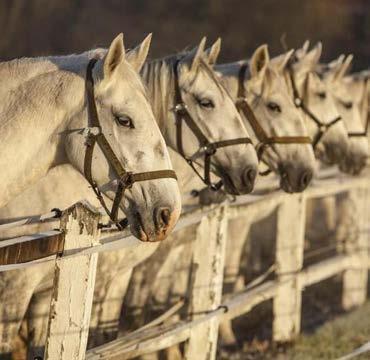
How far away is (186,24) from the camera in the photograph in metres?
26.9

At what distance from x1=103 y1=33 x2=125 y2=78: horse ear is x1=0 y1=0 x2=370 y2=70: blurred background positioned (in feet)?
49.2

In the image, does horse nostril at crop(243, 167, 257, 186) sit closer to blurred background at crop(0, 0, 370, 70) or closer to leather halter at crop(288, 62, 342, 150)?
leather halter at crop(288, 62, 342, 150)

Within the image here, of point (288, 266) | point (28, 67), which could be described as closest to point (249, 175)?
point (28, 67)

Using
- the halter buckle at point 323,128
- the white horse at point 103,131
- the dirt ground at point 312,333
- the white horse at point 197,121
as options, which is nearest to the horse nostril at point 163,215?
the white horse at point 103,131

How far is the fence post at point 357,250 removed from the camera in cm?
1012

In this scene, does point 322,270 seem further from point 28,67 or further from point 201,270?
point 28,67

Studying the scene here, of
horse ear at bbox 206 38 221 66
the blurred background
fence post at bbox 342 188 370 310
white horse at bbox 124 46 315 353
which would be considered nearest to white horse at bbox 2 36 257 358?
horse ear at bbox 206 38 221 66

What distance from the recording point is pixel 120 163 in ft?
15.4

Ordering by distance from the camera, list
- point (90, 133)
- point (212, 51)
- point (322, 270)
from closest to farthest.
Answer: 1. point (90, 133)
2. point (212, 51)
3. point (322, 270)

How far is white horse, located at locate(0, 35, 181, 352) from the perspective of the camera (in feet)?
15.2

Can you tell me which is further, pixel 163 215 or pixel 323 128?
pixel 323 128

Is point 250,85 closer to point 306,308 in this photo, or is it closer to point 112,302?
point 112,302

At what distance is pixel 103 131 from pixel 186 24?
22.6 metres

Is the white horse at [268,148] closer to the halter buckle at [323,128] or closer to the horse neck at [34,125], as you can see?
the halter buckle at [323,128]
